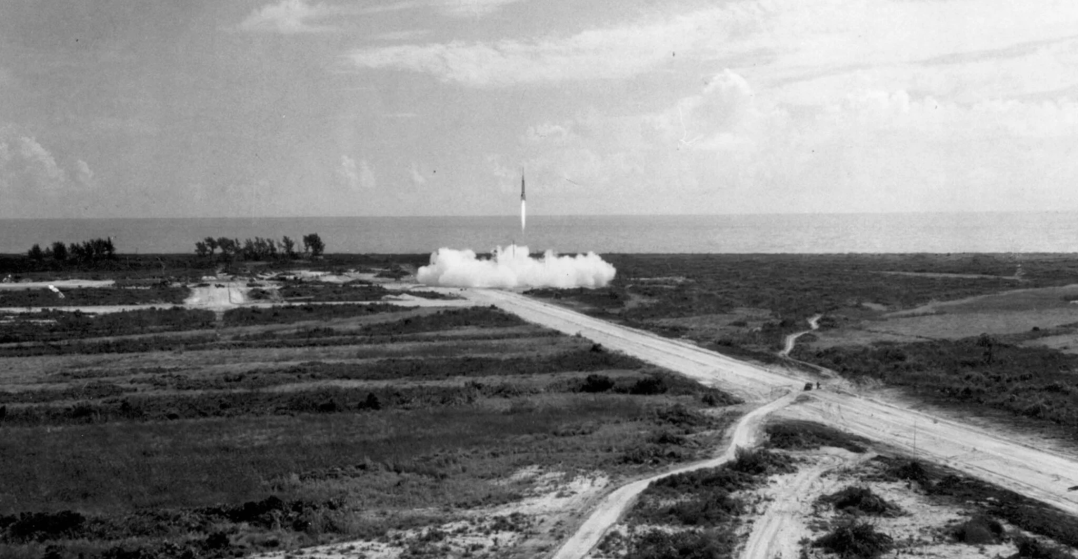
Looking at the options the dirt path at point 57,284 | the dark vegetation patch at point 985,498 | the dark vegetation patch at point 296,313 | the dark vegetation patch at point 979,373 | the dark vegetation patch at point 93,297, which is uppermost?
the dirt path at point 57,284

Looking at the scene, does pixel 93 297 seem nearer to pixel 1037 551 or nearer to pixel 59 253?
pixel 59 253

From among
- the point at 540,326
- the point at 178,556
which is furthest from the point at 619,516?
the point at 540,326

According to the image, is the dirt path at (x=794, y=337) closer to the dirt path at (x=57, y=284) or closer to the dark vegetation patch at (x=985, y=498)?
the dark vegetation patch at (x=985, y=498)

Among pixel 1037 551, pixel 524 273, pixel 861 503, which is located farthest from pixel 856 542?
pixel 524 273

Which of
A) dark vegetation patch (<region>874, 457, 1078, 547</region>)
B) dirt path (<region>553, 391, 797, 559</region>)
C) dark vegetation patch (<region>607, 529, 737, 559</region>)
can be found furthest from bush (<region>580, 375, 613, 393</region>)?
dark vegetation patch (<region>607, 529, 737, 559</region>)

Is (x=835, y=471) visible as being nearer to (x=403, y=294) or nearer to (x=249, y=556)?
(x=249, y=556)

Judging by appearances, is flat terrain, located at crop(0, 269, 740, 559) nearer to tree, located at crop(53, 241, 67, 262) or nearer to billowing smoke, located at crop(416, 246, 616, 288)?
billowing smoke, located at crop(416, 246, 616, 288)

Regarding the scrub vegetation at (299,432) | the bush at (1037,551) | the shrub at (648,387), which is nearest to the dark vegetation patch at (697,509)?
the scrub vegetation at (299,432)
